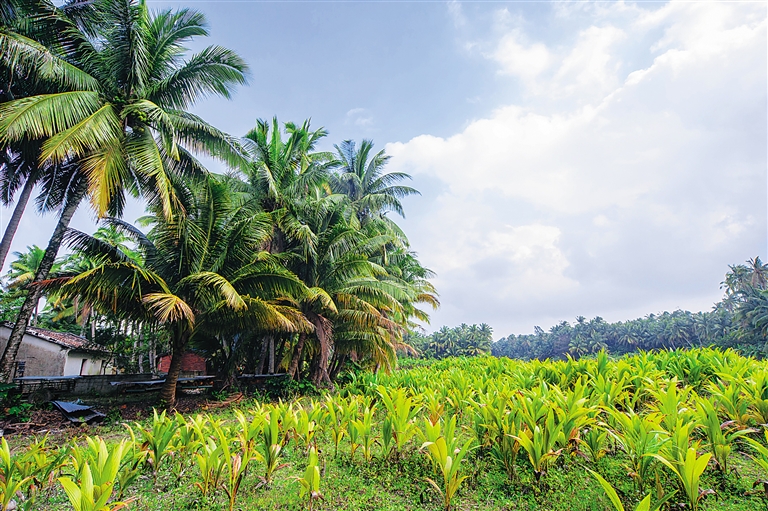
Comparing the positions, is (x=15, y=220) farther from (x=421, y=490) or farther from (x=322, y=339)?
(x=421, y=490)

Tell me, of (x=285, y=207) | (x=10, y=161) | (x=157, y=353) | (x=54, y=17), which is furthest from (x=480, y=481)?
(x=157, y=353)

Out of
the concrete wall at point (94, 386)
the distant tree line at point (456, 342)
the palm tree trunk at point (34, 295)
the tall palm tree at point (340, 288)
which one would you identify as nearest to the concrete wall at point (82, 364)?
the concrete wall at point (94, 386)

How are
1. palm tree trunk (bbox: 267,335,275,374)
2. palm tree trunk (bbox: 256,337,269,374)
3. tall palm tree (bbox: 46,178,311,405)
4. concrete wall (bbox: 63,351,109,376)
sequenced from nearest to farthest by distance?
tall palm tree (bbox: 46,178,311,405), palm tree trunk (bbox: 256,337,269,374), palm tree trunk (bbox: 267,335,275,374), concrete wall (bbox: 63,351,109,376)

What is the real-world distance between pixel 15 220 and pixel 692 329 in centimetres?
6753

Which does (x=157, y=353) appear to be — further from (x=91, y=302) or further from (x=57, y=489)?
(x=57, y=489)

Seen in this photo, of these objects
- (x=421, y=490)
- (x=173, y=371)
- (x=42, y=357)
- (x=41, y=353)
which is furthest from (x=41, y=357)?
(x=421, y=490)

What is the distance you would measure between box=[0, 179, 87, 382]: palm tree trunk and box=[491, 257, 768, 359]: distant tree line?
39042mm

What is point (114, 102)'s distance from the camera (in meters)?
9.74

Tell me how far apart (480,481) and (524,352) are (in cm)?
8421

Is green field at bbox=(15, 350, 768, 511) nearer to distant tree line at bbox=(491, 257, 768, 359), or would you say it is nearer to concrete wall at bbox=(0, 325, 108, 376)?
concrete wall at bbox=(0, 325, 108, 376)

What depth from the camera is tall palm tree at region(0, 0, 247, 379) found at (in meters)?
7.74

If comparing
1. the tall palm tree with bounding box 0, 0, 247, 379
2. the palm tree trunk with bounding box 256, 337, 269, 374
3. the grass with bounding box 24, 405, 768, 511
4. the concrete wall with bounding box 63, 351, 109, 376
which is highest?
the tall palm tree with bounding box 0, 0, 247, 379

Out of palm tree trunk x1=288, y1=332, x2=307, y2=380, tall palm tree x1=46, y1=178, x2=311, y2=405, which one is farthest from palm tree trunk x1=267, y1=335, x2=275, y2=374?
tall palm tree x1=46, y1=178, x2=311, y2=405

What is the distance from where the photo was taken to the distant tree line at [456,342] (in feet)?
164
